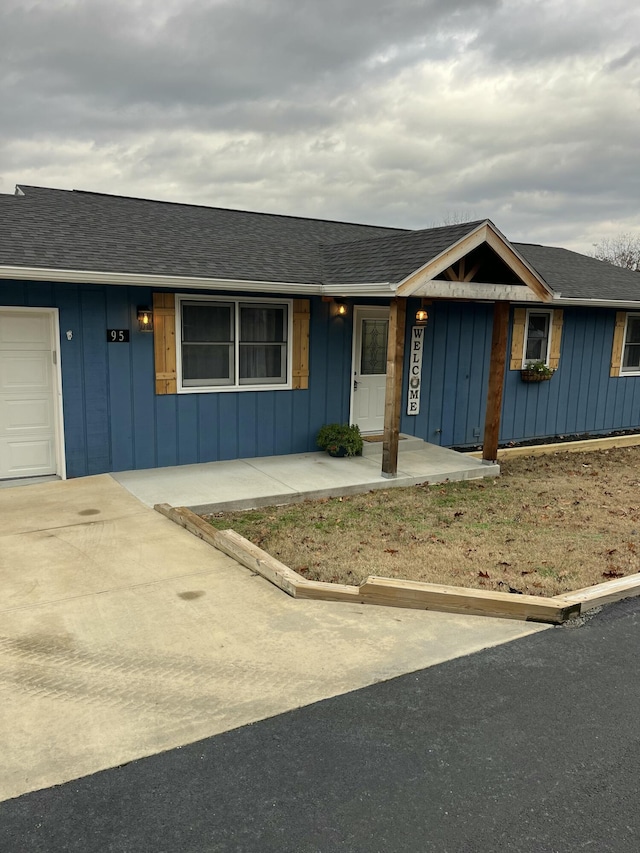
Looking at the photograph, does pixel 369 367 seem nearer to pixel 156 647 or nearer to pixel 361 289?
pixel 361 289

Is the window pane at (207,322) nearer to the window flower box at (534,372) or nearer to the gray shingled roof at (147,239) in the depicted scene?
the gray shingled roof at (147,239)

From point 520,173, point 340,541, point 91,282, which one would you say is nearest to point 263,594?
point 340,541

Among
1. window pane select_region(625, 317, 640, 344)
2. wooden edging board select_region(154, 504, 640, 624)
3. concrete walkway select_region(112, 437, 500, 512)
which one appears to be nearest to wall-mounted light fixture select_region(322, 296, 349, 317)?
Answer: concrete walkway select_region(112, 437, 500, 512)

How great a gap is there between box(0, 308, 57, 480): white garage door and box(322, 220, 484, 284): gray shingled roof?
13.0 ft

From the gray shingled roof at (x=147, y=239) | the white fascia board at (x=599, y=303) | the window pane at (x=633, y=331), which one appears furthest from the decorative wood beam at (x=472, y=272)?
the window pane at (x=633, y=331)

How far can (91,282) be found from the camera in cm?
738

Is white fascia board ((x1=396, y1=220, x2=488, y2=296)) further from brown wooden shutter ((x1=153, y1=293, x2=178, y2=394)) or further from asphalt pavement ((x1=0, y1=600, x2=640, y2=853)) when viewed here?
asphalt pavement ((x1=0, y1=600, x2=640, y2=853))

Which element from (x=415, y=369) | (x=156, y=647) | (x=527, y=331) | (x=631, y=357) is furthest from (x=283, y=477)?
(x=631, y=357)

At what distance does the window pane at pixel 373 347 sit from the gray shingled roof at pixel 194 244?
124 cm

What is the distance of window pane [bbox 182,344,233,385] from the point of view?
8719mm

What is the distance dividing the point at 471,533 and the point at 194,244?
19.1ft

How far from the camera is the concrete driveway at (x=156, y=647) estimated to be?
10.1 feet

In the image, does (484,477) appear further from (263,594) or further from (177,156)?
(177,156)

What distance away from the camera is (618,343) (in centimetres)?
1310
